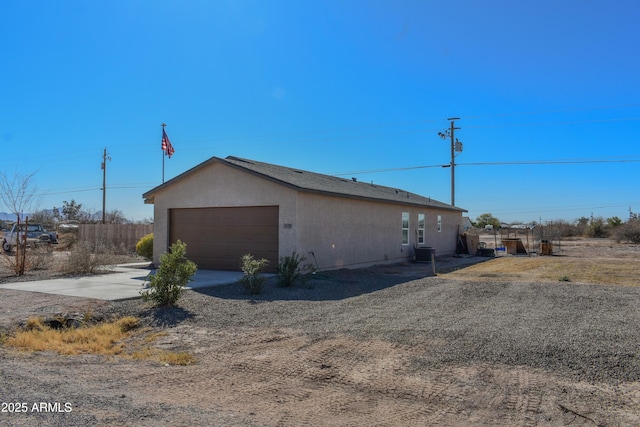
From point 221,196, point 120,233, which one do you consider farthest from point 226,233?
point 120,233

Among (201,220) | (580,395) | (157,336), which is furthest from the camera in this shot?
(201,220)

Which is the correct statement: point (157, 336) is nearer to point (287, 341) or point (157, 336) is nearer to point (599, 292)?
point (287, 341)

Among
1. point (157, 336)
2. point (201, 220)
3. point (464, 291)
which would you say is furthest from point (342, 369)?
point (201, 220)

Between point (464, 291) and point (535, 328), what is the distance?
177 inches

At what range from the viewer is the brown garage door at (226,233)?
51.8 feet

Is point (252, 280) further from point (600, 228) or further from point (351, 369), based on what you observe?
point (600, 228)

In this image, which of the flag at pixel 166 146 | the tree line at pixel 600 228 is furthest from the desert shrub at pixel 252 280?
the tree line at pixel 600 228

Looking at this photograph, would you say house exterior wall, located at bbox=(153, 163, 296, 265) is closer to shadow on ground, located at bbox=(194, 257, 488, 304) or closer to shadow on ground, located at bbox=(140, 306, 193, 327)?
shadow on ground, located at bbox=(194, 257, 488, 304)

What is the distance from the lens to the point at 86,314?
873 cm

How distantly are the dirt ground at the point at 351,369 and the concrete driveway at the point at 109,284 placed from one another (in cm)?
103

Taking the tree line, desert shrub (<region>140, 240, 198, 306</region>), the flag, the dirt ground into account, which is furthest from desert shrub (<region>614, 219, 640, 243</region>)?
desert shrub (<region>140, 240, 198, 306</region>)

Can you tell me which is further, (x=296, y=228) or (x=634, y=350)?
(x=296, y=228)

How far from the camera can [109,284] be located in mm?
12914

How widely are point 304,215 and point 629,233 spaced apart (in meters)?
37.1
